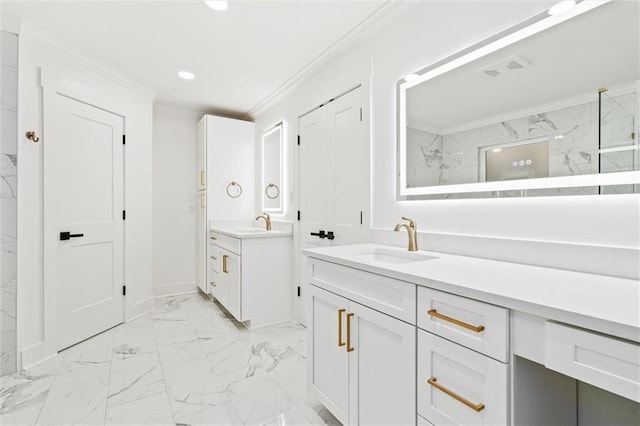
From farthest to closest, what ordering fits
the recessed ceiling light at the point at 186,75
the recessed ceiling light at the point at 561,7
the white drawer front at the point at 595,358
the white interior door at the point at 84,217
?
the recessed ceiling light at the point at 186,75, the white interior door at the point at 84,217, the recessed ceiling light at the point at 561,7, the white drawer front at the point at 595,358

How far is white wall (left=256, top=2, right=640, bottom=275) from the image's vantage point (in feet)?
3.71

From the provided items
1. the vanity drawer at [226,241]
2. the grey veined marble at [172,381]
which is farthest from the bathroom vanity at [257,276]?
the grey veined marble at [172,381]

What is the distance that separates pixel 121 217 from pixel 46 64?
1.38 metres

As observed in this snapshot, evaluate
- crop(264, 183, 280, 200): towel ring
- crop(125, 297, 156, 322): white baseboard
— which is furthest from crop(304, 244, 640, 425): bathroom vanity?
crop(125, 297, 156, 322): white baseboard

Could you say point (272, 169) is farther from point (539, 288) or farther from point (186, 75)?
point (539, 288)

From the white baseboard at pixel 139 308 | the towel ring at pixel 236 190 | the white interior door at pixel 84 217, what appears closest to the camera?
the white interior door at pixel 84 217

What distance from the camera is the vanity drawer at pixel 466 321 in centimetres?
84

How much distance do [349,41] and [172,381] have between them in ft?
8.83

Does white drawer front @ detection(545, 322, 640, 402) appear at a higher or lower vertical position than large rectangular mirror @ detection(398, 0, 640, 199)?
lower

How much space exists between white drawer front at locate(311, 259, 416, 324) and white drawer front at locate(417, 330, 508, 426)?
112 millimetres

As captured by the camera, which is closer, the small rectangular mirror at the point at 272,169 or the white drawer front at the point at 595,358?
the white drawer front at the point at 595,358

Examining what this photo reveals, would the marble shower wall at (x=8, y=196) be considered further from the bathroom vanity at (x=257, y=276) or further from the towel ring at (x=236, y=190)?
the towel ring at (x=236, y=190)

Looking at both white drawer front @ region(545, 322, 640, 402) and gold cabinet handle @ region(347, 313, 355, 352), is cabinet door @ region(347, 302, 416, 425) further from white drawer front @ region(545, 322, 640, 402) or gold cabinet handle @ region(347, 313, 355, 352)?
white drawer front @ region(545, 322, 640, 402)

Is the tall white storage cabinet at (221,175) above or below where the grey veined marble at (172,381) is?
above
